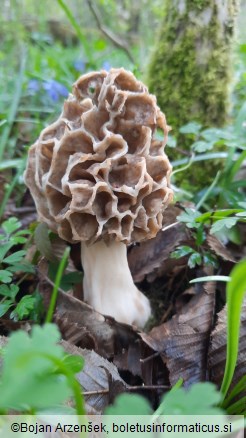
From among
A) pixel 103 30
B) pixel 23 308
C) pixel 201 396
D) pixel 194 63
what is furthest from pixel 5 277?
pixel 103 30

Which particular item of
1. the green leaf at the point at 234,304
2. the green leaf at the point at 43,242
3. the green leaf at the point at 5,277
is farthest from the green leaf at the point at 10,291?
the green leaf at the point at 234,304

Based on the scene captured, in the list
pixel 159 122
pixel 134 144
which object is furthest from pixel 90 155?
pixel 159 122

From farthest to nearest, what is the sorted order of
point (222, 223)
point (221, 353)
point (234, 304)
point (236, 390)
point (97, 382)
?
point (222, 223) → point (221, 353) → point (97, 382) → point (236, 390) → point (234, 304)

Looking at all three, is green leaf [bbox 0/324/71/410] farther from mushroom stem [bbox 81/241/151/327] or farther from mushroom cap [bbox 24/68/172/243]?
mushroom stem [bbox 81/241/151/327]

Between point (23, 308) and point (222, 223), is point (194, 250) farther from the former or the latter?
point (23, 308)

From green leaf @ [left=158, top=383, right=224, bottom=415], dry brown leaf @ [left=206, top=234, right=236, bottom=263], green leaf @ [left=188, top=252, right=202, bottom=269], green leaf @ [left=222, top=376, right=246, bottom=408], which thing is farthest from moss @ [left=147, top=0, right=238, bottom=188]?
green leaf @ [left=158, top=383, right=224, bottom=415]

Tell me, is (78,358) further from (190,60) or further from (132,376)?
(190,60)

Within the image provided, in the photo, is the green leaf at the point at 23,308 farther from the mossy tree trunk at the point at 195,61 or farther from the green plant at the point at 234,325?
the mossy tree trunk at the point at 195,61
